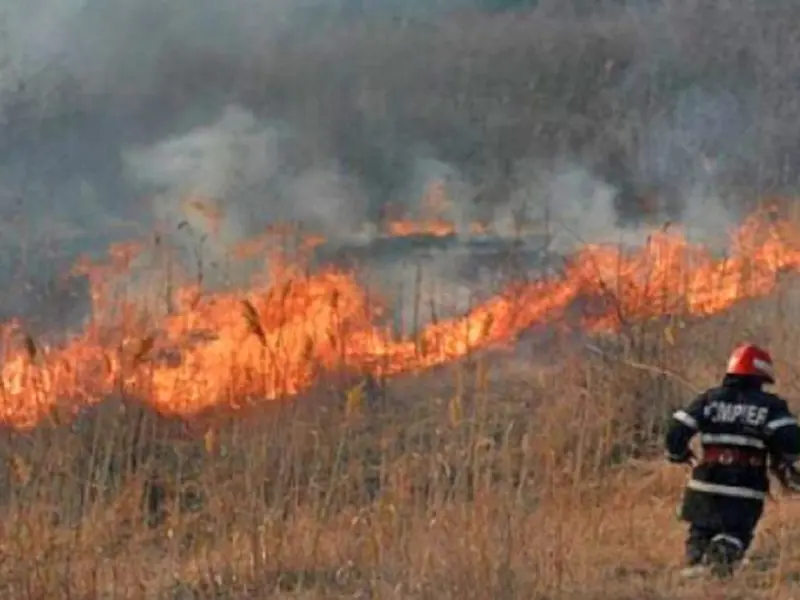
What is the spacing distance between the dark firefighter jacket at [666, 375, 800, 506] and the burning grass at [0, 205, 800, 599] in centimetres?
43

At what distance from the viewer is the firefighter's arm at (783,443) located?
6.71 meters

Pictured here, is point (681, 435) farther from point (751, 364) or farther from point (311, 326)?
point (311, 326)

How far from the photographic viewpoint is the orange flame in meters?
7.22

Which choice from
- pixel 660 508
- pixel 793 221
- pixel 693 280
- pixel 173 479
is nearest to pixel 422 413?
A: pixel 660 508

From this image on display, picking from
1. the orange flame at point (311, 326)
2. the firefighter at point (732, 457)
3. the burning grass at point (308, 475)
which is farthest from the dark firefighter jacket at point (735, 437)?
the orange flame at point (311, 326)

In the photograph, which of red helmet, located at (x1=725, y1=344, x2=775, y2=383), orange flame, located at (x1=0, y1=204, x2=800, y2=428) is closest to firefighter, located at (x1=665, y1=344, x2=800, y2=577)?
red helmet, located at (x1=725, y1=344, x2=775, y2=383)

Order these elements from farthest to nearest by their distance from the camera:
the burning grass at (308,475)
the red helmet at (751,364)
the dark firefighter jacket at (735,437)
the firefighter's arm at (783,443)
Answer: the red helmet at (751,364) → the dark firefighter jacket at (735,437) → the firefighter's arm at (783,443) → the burning grass at (308,475)

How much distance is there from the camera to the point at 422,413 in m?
9.16

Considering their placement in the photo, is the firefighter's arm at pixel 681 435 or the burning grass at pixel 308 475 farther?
the firefighter's arm at pixel 681 435

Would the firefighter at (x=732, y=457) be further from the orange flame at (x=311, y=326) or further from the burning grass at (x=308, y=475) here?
the orange flame at (x=311, y=326)

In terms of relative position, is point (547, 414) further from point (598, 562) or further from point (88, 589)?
point (88, 589)

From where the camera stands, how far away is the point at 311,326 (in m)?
8.41

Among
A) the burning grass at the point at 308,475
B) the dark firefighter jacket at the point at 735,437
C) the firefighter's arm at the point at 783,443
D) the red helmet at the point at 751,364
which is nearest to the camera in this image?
the burning grass at the point at 308,475

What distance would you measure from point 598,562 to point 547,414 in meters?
2.67
